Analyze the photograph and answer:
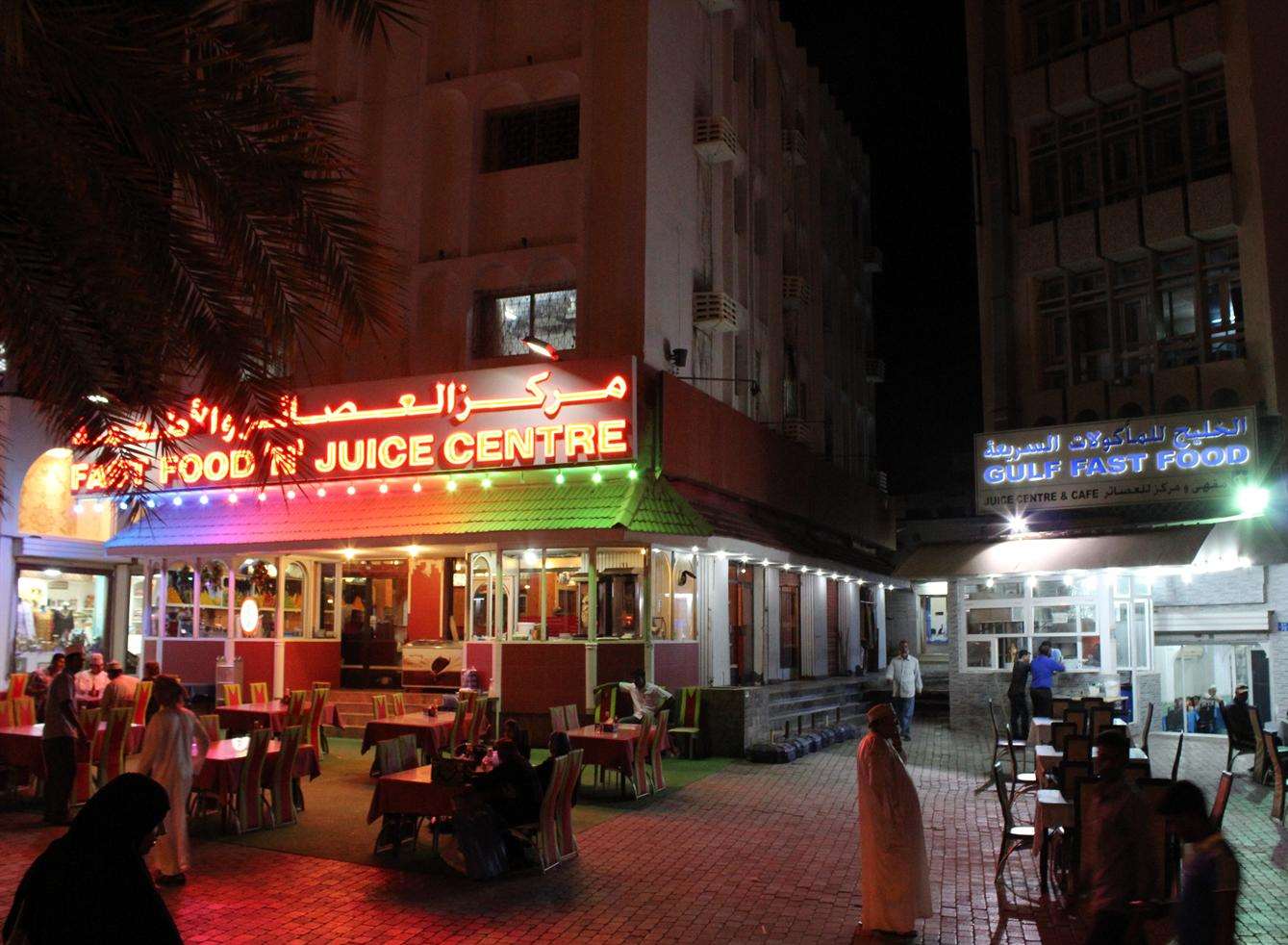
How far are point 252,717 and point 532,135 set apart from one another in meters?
11.7

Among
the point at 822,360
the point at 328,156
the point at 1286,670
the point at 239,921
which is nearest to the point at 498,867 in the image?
the point at 239,921

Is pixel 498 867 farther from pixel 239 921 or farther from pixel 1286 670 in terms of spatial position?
pixel 1286 670

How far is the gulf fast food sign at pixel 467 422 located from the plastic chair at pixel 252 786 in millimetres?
6297

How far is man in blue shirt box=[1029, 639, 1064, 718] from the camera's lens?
60.9 feet

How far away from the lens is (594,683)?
17953mm

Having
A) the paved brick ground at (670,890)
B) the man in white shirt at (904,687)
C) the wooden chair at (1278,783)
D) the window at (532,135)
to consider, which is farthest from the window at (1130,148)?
the paved brick ground at (670,890)

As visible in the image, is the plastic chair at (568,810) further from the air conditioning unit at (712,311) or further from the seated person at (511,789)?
the air conditioning unit at (712,311)

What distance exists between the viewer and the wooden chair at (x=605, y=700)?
674 inches

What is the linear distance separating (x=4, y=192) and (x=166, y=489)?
17389mm

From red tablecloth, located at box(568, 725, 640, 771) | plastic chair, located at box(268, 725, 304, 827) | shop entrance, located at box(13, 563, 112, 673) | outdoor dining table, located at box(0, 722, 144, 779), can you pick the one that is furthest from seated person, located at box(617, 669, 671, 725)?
shop entrance, located at box(13, 563, 112, 673)

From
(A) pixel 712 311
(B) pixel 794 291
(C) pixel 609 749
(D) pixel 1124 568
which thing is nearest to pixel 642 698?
(C) pixel 609 749

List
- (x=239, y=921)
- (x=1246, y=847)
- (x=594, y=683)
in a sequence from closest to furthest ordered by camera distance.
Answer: (x=239, y=921) < (x=1246, y=847) < (x=594, y=683)

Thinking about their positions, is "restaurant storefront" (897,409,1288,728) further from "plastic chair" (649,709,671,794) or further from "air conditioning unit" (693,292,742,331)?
"plastic chair" (649,709,671,794)

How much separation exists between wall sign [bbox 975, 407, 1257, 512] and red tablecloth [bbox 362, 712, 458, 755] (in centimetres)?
1257
